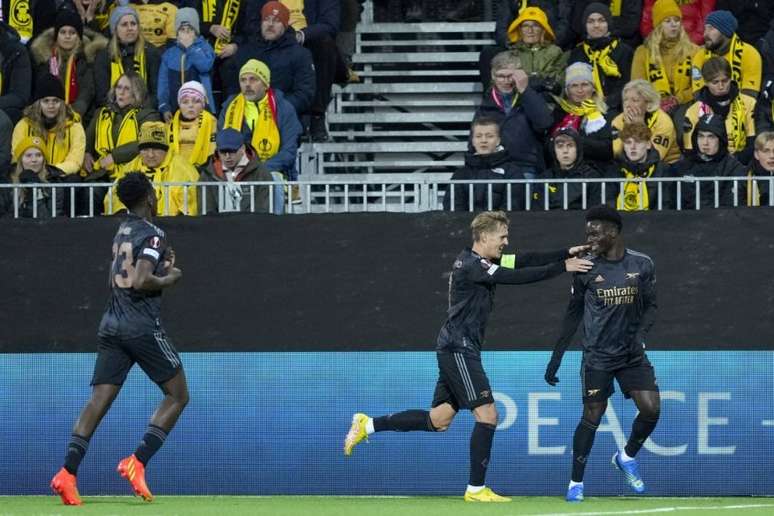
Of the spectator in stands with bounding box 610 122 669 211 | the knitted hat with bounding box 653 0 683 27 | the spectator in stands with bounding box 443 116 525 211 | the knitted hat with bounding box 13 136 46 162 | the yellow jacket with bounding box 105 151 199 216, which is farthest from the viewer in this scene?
the knitted hat with bounding box 653 0 683 27

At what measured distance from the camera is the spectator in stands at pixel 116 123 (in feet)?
58.8

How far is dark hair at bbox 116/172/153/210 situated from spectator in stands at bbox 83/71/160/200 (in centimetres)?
341

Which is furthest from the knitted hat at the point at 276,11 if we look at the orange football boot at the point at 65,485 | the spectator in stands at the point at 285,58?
the orange football boot at the point at 65,485

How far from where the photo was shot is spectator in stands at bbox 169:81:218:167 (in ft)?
57.3

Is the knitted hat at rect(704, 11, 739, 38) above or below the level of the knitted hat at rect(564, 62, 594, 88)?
above

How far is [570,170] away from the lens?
16.4 meters

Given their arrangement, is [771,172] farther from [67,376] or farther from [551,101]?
[67,376]

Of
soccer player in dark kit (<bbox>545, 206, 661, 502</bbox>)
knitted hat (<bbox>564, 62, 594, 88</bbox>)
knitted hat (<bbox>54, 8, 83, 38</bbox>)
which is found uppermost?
knitted hat (<bbox>54, 8, 83, 38</bbox>)

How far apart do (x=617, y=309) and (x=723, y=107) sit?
3.68m

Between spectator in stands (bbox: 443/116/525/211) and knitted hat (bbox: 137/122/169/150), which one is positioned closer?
spectator in stands (bbox: 443/116/525/211)

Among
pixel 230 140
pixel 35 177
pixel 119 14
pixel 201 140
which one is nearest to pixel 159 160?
pixel 201 140

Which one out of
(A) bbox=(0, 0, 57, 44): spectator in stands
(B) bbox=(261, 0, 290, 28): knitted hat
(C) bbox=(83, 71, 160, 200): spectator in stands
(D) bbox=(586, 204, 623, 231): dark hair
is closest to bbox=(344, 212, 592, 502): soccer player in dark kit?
(D) bbox=(586, 204, 623, 231): dark hair

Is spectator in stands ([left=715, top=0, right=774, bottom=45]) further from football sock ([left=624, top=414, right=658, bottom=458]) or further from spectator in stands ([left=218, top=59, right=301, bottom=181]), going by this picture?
football sock ([left=624, top=414, right=658, bottom=458])

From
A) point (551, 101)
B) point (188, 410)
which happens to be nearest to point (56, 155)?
point (188, 410)
